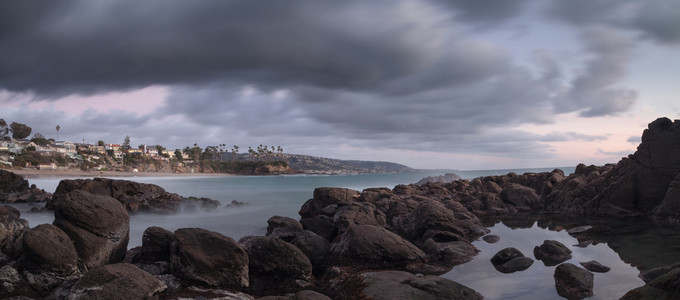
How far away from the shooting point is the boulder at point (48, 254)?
886 cm

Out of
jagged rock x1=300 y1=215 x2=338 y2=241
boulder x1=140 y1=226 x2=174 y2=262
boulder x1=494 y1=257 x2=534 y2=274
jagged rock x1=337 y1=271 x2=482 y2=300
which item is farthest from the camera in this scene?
jagged rock x1=300 y1=215 x2=338 y2=241

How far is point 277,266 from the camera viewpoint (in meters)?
10.6

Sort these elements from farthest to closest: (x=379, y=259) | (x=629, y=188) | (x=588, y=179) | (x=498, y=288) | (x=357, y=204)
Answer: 1. (x=588, y=179)
2. (x=629, y=188)
3. (x=357, y=204)
4. (x=379, y=259)
5. (x=498, y=288)

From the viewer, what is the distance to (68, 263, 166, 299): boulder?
24.0ft

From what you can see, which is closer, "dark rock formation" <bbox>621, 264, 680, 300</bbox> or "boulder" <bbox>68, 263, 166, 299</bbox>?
"dark rock formation" <bbox>621, 264, 680, 300</bbox>

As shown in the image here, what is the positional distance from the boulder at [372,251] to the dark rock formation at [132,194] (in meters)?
22.6

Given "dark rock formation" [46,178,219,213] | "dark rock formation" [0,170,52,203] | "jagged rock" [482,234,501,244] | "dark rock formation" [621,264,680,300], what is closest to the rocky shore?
"dark rock formation" [621,264,680,300]

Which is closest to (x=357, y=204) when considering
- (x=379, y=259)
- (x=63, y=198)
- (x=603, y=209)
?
(x=379, y=259)

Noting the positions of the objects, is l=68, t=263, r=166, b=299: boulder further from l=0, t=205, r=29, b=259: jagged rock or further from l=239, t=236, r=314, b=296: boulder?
l=0, t=205, r=29, b=259: jagged rock

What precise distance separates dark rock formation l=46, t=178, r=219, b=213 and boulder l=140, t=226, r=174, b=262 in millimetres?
20141

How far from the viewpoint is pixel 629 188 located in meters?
23.5

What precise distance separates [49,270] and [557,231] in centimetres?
2069

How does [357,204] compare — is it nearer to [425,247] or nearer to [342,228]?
[342,228]

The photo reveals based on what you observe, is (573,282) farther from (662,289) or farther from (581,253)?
(581,253)
